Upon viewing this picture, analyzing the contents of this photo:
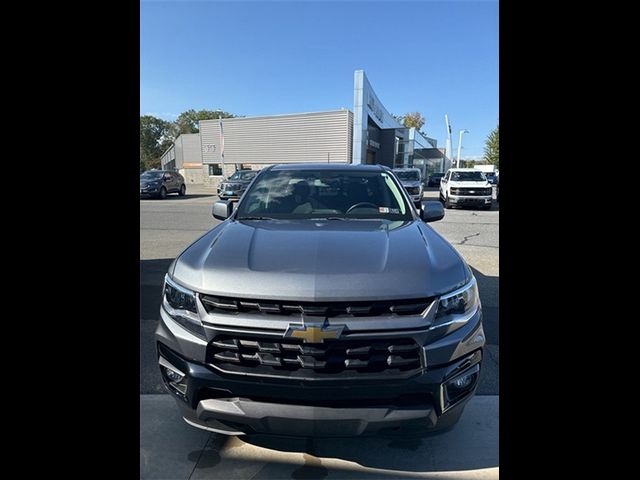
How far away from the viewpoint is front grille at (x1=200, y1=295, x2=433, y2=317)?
68.6 inches

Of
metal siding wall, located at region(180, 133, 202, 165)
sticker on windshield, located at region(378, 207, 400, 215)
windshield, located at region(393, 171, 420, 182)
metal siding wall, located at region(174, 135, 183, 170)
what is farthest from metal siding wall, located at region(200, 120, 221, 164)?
sticker on windshield, located at region(378, 207, 400, 215)

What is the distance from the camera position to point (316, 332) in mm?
1691

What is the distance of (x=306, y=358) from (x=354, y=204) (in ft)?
5.81

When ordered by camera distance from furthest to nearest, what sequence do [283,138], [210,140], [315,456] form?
[210,140] → [283,138] → [315,456]

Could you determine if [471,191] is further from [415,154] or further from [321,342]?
[415,154]

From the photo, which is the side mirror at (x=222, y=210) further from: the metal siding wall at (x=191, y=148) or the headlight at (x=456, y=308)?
the metal siding wall at (x=191, y=148)

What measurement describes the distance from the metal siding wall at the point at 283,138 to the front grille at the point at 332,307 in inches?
1069

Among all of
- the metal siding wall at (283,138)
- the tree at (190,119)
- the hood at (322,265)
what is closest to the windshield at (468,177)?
the metal siding wall at (283,138)

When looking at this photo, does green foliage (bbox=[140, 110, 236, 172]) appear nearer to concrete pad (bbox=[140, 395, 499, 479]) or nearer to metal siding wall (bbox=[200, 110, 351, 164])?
metal siding wall (bbox=[200, 110, 351, 164])

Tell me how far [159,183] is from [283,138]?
12.0m

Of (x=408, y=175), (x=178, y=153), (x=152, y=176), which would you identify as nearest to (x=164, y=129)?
(x=178, y=153)
